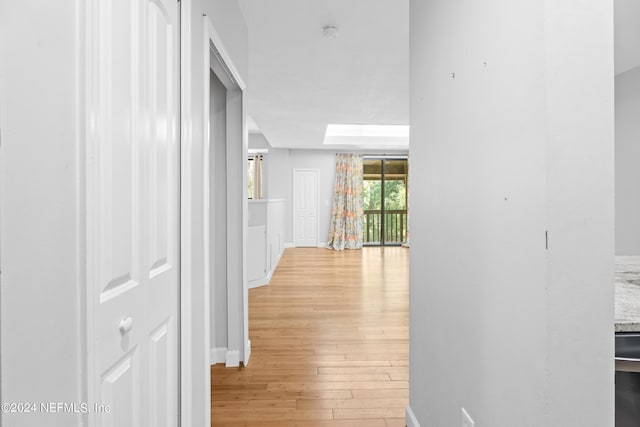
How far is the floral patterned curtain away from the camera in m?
8.45

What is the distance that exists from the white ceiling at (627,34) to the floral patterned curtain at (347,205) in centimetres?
548

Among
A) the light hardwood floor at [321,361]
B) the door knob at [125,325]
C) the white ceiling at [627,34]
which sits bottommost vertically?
the light hardwood floor at [321,361]

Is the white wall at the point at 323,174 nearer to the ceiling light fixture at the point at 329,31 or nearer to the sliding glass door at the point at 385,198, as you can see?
the sliding glass door at the point at 385,198

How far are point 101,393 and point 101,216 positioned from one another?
42cm

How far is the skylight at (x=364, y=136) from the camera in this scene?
7688 mm

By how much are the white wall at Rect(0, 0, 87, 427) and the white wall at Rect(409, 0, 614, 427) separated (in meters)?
1.03

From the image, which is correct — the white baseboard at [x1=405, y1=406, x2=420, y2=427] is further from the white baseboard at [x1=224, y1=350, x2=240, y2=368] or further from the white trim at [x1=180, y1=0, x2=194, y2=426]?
Answer: the white baseboard at [x1=224, y1=350, x2=240, y2=368]

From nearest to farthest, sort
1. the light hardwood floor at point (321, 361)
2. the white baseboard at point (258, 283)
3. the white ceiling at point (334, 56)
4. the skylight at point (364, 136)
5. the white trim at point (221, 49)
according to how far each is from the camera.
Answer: the white trim at point (221, 49)
the light hardwood floor at point (321, 361)
the white ceiling at point (334, 56)
the white baseboard at point (258, 283)
the skylight at point (364, 136)

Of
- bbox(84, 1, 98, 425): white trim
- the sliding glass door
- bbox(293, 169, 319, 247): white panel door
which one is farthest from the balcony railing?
bbox(84, 1, 98, 425): white trim

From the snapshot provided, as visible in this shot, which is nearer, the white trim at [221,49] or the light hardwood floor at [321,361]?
the white trim at [221,49]

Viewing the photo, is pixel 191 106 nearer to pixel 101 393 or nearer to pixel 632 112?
pixel 101 393

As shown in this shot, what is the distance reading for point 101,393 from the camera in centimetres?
83

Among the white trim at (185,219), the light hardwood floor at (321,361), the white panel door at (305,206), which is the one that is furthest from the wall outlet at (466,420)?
the white panel door at (305,206)

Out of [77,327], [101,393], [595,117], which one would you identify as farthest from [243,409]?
[595,117]
